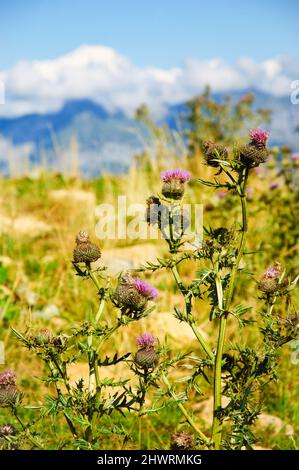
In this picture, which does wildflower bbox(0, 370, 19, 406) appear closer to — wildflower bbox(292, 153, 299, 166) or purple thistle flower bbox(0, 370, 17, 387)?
purple thistle flower bbox(0, 370, 17, 387)

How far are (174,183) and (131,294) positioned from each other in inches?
15.2

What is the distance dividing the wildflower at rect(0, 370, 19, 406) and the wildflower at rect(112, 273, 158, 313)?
41 cm

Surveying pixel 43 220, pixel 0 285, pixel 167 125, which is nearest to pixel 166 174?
pixel 0 285

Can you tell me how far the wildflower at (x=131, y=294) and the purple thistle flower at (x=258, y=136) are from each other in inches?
20.5

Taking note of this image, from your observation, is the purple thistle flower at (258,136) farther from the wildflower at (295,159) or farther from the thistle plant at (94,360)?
the wildflower at (295,159)

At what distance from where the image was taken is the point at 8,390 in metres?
1.70

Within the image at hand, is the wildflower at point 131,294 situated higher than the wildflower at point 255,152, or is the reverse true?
the wildflower at point 255,152

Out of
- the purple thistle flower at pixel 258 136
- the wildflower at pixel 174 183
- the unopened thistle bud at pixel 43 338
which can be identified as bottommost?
the unopened thistle bud at pixel 43 338

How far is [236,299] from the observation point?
3.93 meters

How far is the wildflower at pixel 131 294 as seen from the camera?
5.29ft

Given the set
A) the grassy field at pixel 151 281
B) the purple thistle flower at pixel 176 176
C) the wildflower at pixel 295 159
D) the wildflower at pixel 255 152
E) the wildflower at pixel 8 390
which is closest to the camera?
the wildflower at pixel 255 152

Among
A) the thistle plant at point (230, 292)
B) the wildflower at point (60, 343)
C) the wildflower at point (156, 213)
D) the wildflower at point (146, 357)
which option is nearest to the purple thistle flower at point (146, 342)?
the wildflower at point (146, 357)

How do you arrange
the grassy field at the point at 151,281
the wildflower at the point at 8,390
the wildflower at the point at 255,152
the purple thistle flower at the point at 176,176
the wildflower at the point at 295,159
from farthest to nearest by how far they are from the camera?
the wildflower at the point at 295,159, the grassy field at the point at 151,281, the purple thistle flower at the point at 176,176, the wildflower at the point at 8,390, the wildflower at the point at 255,152

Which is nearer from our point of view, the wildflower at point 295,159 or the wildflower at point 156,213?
the wildflower at point 156,213
